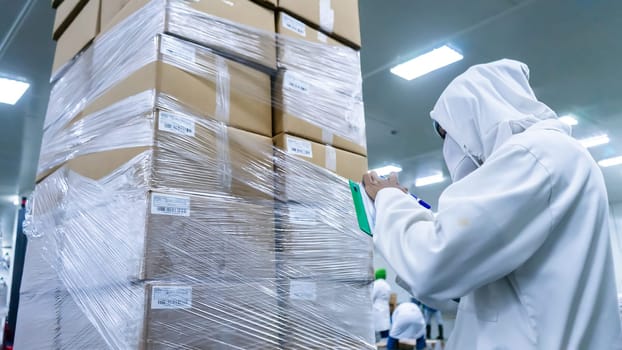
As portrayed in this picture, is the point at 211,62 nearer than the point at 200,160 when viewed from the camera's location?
No

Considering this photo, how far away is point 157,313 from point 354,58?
1256 millimetres

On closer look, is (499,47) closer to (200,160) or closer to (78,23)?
(78,23)

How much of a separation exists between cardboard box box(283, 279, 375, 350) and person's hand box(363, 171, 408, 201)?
1.34 ft

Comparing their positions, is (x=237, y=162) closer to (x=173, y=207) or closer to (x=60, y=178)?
(x=173, y=207)

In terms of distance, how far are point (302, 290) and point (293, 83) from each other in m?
0.71

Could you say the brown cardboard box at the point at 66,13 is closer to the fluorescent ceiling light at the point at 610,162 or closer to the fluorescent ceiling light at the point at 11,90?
the fluorescent ceiling light at the point at 11,90

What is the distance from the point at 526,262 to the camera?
964 millimetres

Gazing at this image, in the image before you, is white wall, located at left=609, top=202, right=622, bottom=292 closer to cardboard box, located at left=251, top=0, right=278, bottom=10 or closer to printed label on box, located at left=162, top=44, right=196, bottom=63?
cardboard box, located at left=251, top=0, right=278, bottom=10

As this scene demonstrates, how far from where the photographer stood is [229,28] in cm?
151

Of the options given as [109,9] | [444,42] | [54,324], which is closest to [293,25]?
[109,9]

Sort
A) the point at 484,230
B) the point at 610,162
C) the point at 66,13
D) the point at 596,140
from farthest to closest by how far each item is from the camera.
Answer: the point at 610,162 → the point at 596,140 → the point at 66,13 → the point at 484,230

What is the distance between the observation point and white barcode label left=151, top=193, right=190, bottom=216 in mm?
1222

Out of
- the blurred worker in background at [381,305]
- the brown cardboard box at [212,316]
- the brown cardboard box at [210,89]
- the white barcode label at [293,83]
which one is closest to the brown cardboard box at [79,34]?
the brown cardboard box at [210,89]

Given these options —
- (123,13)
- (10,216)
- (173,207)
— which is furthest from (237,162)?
(10,216)
